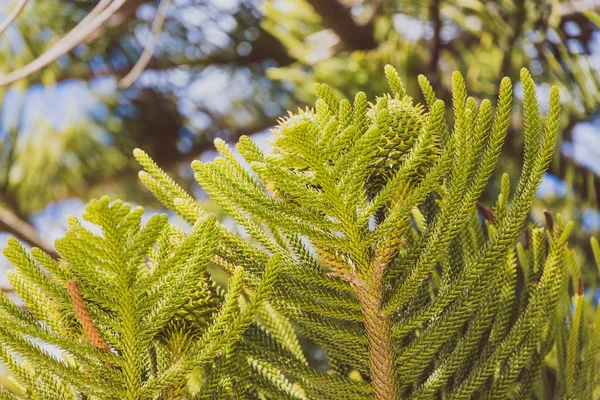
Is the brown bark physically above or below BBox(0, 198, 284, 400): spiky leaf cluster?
below

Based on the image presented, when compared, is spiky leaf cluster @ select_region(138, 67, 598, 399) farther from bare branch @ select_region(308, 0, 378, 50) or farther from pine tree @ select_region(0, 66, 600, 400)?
bare branch @ select_region(308, 0, 378, 50)

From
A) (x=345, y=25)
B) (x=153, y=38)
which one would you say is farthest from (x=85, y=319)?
(x=345, y=25)

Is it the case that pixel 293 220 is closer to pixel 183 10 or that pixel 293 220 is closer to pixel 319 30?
pixel 319 30

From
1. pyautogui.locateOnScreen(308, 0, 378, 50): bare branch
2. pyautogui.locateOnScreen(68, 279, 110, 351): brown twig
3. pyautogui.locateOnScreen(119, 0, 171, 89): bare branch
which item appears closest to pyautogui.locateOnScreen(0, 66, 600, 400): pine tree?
pyautogui.locateOnScreen(68, 279, 110, 351): brown twig

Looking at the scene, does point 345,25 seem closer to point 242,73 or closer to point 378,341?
point 242,73

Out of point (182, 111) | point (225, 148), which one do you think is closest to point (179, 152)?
point (182, 111)

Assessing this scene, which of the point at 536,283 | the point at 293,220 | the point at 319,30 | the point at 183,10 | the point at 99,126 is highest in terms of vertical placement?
the point at 183,10
